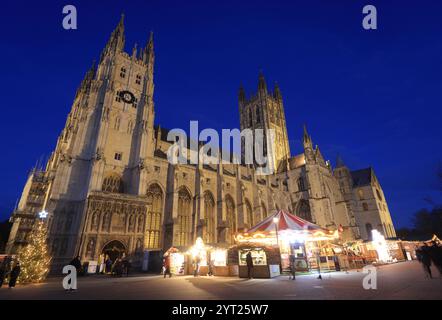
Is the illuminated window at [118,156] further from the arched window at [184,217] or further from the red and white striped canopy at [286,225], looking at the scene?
the red and white striped canopy at [286,225]

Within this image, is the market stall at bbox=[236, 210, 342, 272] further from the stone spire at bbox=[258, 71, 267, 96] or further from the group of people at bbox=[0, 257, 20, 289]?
the stone spire at bbox=[258, 71, 267, 96]

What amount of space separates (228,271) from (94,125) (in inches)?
936

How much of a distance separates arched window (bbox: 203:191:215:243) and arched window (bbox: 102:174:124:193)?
466 inches

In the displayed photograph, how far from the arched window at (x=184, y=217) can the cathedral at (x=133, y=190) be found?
124 millimetres

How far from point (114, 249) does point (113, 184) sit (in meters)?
7.69

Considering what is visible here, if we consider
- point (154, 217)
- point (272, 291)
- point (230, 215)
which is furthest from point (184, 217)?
point (272, 291)

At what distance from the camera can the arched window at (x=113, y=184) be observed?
89.5 feet

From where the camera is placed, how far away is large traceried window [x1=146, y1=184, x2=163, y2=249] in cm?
2739

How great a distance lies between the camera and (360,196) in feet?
174

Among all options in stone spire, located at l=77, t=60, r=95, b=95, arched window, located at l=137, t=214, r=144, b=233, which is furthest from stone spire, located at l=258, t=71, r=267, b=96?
arched window, located at l=137, t=214, r=144, b=233

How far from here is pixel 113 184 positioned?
27875mm

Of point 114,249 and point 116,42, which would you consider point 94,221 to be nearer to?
point 114,249
